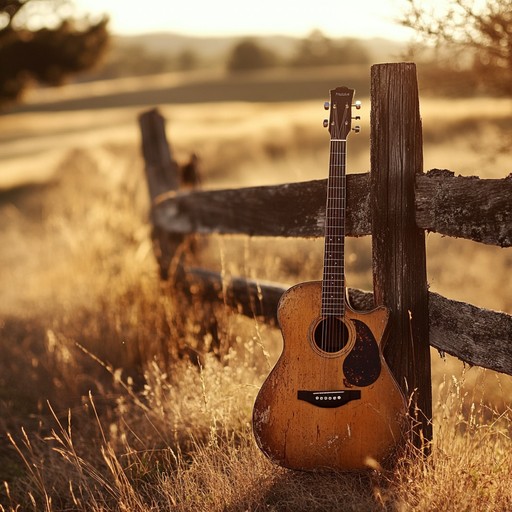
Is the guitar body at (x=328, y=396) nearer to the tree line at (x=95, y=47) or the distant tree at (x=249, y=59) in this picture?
the tree line at (x=95, y=47)

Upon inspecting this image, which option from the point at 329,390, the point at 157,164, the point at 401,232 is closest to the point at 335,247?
the point at 401,232

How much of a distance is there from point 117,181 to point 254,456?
7915 millimetres

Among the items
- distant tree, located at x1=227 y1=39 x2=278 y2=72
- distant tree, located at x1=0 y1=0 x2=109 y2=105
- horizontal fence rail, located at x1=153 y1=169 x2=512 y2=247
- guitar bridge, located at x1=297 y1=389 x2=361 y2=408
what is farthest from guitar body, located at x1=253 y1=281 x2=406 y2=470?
distant tree, located at x1=227 y1=39 x2=278 y2=72

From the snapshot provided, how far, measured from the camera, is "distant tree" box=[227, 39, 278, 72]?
227ft

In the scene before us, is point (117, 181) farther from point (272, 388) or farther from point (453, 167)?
point (272, 388)

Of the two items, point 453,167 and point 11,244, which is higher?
point 453,167

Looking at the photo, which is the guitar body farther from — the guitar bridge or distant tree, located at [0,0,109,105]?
distant tree, located at [0,0,109,105]

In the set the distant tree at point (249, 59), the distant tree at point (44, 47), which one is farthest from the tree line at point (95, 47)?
the distant tree at point (249, 59)

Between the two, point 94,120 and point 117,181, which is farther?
point 94,120

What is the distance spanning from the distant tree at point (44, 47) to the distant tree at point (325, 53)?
173 feet

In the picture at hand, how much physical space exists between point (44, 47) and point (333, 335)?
1832 cm

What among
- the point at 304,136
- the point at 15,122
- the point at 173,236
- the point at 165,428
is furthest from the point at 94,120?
the point at 165,428

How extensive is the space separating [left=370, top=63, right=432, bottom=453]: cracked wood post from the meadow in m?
0.16

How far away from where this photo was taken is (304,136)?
1759 cm
